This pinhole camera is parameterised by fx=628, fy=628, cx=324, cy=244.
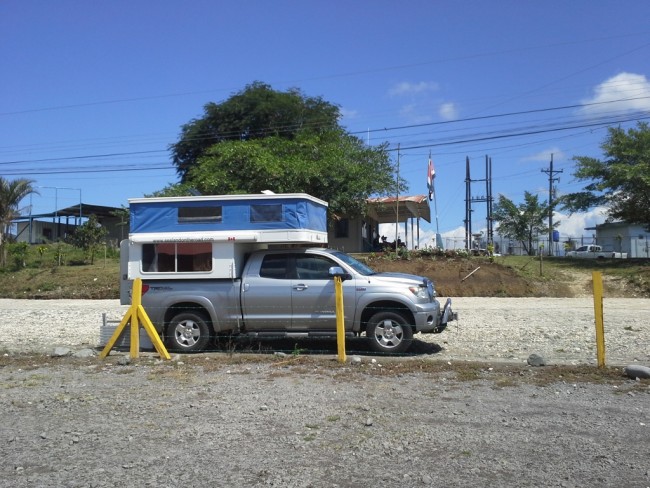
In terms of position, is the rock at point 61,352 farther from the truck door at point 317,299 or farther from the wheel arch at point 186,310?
the truck door at point 317,299

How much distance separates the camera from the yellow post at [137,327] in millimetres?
9969

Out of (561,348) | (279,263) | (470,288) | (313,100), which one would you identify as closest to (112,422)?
(279,263)

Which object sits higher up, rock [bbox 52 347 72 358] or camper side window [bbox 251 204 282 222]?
camper side window [bbox 251 204 282 222]

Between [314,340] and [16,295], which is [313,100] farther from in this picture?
[314,340]

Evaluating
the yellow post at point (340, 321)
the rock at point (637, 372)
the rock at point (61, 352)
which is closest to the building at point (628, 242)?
the rock at point (637, 372)

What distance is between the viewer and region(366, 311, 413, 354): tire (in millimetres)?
10234

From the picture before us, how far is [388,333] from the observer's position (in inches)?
406

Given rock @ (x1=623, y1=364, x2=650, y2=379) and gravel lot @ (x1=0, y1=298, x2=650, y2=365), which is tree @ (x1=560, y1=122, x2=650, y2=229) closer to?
gravel lot @ (x1=0, y1=298, x2=650, y2=365)

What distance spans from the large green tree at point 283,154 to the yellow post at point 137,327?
55.0ft

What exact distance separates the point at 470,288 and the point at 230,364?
1536cm

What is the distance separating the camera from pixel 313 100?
3900 cm

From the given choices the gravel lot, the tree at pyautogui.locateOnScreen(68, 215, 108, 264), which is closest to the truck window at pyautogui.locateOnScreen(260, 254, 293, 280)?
the gravel lot

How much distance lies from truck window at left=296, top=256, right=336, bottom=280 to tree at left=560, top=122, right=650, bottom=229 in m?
21.2

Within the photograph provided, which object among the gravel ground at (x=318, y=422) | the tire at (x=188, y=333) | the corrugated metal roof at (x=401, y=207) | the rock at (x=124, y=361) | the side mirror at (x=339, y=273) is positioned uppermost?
the corrugated metal roof at (x=401, y=207)
